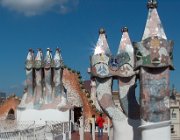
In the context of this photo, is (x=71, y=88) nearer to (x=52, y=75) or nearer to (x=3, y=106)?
(x=52, y=75)

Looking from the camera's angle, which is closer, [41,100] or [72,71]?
[41,100]

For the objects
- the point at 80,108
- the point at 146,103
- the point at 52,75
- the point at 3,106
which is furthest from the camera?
the point at 3,106

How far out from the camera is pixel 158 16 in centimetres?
1055

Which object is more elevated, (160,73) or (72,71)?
(72,71)

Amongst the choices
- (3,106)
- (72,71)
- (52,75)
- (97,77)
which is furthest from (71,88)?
(97,77)

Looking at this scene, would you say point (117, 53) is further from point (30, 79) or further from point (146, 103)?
point (30, 79)

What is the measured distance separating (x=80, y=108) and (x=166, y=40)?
1282cm

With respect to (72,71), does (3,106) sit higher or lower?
lower

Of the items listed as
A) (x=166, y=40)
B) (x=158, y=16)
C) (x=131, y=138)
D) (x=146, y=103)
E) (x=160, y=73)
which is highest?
(x=158, y=16)

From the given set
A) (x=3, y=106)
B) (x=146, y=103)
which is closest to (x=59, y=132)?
(x=146, y=103)

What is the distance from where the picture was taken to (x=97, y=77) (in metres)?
12.2

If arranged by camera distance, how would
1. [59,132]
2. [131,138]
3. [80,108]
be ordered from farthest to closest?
[80,108]
[59,132]
[131,138]

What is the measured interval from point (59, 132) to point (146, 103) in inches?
216

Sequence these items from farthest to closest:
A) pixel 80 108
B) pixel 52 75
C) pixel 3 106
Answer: pixel 3 106
pixel 80 108
pixel 52 75
